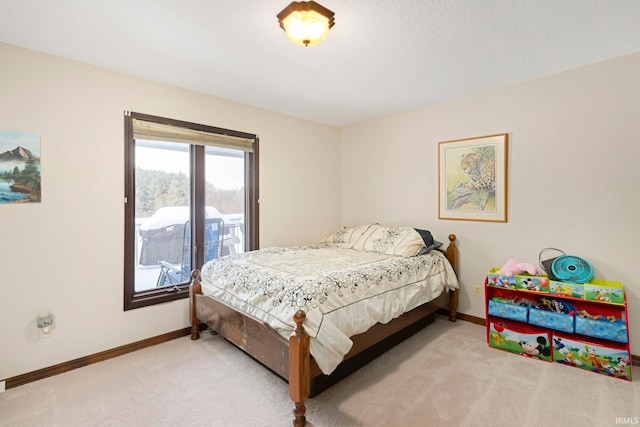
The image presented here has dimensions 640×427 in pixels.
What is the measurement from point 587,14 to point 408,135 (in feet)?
6.55

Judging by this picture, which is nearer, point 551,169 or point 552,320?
point 552,320

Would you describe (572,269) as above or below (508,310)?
above

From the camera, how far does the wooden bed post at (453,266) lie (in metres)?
3.31

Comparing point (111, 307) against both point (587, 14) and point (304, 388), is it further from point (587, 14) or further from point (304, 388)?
point (587, 14)

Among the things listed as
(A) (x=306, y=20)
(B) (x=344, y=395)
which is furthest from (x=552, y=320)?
(A) (x=306, y=20)

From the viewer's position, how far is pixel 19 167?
217cm

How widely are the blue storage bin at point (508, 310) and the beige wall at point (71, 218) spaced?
2.86 metres

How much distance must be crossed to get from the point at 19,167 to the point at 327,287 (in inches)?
92.7

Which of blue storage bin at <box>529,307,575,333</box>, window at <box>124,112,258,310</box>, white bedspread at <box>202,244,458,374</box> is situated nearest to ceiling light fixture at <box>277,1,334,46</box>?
white bedspread at <box>202,244,458,374</box>

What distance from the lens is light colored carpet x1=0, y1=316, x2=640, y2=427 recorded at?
179cm

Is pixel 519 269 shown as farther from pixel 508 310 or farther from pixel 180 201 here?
pixel 180 201

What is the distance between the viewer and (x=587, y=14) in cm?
184

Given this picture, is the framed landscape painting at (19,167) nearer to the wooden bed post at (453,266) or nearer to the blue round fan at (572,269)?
the wooden bed post at (453,266)

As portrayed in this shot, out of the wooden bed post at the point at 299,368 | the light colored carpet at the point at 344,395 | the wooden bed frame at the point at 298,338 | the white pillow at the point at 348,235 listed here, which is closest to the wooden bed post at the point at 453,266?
the wooden bed frame at the point at 298,338
